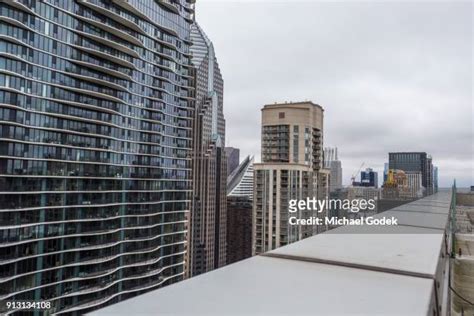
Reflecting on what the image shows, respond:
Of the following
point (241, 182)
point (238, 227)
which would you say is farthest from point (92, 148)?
point (241, 182)

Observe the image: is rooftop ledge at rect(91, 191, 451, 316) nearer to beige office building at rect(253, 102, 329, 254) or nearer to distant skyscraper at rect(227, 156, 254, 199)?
beige office building at rect(253, 102, 329, 254)

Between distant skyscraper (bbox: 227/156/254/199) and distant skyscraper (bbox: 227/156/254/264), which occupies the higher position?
distant skyscraper (bbox: 227/156/254/199)

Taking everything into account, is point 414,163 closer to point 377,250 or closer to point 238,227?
point 238,227

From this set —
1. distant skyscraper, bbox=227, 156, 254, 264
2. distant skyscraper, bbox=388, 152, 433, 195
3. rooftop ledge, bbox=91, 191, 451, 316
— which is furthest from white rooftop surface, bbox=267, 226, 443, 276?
distant skyscraper, bbox=388, 152, 433, 195

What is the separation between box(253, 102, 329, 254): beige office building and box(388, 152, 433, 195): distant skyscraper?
43.6 metres

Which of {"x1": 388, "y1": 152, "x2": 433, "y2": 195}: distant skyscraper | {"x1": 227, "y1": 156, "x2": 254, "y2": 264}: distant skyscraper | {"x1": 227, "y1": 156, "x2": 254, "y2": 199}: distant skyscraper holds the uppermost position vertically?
{"x1": 388, "y1": 152, "x2": 433, "y2": 195}: distant skyscraper

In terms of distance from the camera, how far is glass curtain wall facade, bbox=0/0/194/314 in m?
18.9

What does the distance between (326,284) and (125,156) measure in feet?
88.2

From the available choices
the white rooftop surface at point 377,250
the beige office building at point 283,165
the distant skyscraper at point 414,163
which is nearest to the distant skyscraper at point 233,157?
the distant skyscraper at point 414,163

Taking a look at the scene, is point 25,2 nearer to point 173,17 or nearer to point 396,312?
point 173,17

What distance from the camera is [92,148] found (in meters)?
24.0

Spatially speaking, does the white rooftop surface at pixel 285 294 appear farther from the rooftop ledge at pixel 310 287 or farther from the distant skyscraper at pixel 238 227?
the distant skyscraper at pixel 238 227

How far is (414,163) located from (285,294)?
82.2 metres

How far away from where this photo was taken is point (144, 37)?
28891 millimetres
